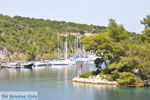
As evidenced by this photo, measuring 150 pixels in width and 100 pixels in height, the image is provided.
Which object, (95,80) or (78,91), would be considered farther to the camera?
(95,80)

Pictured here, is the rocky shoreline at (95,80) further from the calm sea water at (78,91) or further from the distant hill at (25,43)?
the distant hill at (25,43)

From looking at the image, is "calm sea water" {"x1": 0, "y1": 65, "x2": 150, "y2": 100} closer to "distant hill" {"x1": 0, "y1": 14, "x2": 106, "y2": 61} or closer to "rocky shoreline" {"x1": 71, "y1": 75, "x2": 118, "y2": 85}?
"rocky shoreline" {"x1": 71, "y1": 75, "x2": 118, "y2": 85}

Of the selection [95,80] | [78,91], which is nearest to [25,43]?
[95,80]

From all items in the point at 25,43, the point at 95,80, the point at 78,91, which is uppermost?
the point at 25,43

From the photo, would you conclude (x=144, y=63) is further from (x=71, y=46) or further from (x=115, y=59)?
(x=71, y=46)

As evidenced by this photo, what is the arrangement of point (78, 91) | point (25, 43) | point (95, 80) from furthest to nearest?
point (25, 43) < point (95, 80) < point (78, 91)

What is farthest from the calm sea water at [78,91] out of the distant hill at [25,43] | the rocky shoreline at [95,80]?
the distant hill at [25,43]

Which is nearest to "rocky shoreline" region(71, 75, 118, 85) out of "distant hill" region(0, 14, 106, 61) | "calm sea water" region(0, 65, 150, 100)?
"calm sea water" region(0, 65, 150, 100)

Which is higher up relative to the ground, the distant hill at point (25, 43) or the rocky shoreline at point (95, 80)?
the distant hill at point (25, 43)

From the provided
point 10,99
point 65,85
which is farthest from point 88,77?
point 10,99

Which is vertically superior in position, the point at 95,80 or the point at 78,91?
the point at 95,80

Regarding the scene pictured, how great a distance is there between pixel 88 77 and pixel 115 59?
6.15 m

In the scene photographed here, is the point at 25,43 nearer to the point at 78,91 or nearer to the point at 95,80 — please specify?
the point at 95,80

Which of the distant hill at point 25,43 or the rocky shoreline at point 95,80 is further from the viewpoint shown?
the distant hill at point 25,43
